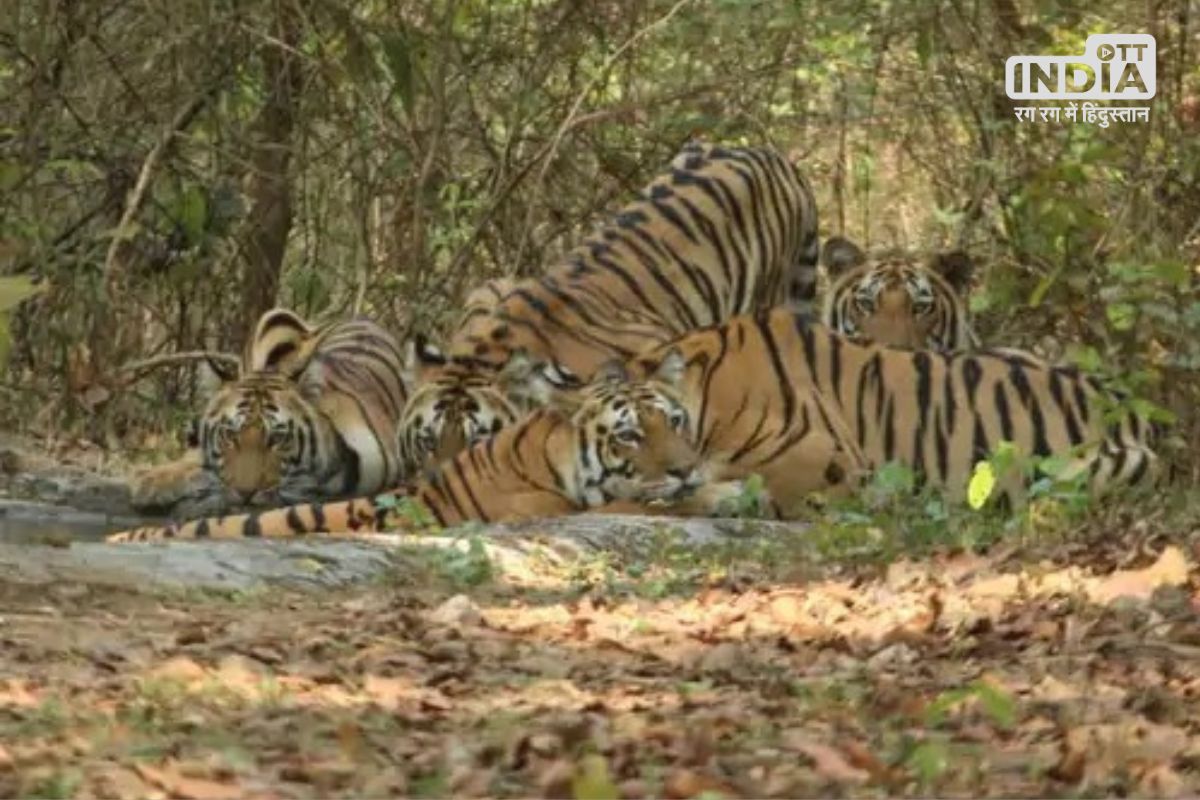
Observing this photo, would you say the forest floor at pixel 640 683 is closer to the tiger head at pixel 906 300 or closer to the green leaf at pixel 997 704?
the green leaf at pixel 997 704

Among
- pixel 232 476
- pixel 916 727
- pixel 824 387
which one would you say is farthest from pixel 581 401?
pixel 916 727

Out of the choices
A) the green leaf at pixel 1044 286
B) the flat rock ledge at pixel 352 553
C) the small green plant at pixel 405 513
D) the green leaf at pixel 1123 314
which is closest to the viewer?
the flat rock ledge at pixel 352 553

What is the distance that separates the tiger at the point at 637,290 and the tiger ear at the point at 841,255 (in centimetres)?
50

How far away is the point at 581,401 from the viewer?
10242 millimetres

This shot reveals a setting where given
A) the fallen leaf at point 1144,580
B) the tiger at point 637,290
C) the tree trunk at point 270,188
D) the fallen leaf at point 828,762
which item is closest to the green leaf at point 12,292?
the fallen leaf at point 828,762

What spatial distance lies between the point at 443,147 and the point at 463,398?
3.00 m

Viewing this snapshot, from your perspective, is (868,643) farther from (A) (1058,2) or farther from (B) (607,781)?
(A) (1058,2)

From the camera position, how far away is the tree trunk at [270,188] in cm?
1303

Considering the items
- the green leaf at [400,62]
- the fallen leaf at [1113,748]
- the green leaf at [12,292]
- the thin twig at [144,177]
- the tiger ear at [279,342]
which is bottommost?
the fallen leaf at [1113,748]

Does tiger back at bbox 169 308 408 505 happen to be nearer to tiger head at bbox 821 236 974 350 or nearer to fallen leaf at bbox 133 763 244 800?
tiger head at bbox 821 236 974 350

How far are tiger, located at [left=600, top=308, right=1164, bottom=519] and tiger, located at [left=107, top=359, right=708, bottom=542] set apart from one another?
194 millimetres

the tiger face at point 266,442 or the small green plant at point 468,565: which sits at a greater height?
the tiger face at point 266,442

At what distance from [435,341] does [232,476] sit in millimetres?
2356

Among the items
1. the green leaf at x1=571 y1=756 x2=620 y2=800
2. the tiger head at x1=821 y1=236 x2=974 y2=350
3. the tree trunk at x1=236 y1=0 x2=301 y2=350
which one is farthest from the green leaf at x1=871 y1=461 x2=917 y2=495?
the tree trunk at x1=236 y1=0 x2=301 y2=350
